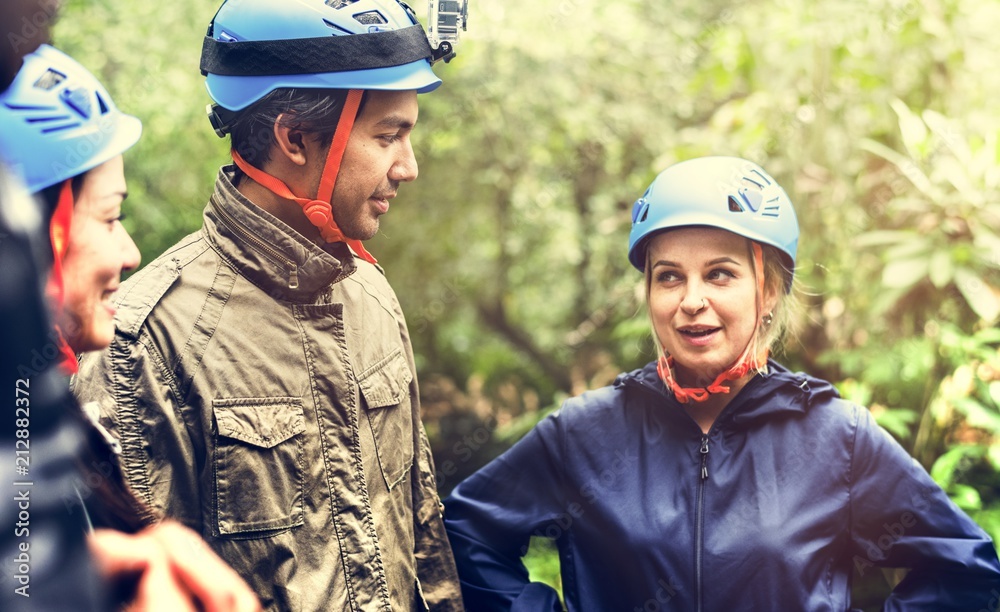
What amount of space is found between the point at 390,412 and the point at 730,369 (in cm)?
102

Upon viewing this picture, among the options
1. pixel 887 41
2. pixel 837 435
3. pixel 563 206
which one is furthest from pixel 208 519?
pixel 563 206

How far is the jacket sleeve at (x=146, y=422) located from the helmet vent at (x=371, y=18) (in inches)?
40.2

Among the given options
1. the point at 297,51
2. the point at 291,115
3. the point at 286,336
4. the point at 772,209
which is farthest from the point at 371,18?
the point at 772,209

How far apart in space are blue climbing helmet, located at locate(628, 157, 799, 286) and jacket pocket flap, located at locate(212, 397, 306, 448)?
114 cm

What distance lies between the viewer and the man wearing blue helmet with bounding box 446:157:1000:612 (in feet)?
7.98

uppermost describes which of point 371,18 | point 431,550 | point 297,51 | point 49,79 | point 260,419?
point 371,18

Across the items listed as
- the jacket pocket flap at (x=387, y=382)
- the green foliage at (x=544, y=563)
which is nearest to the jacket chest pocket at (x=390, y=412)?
the jacket pocket flap at (x=387, y=382)

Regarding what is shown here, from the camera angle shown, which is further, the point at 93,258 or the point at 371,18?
the point at 371,18

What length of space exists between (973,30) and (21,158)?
18.5 ft

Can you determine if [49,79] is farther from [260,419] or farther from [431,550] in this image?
[431,550]

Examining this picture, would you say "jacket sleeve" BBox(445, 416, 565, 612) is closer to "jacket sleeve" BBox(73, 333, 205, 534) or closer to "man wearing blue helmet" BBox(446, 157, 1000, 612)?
"man wearing blue helmet" BBox(446, 157, 1000, 612)

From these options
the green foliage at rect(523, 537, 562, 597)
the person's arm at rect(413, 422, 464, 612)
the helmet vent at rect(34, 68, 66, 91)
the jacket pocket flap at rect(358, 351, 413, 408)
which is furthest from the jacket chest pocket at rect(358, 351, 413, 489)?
the green foliage at rect(523, 537, 562, 597)

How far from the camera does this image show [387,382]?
2500 mm

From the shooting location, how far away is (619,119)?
675 centimetres
